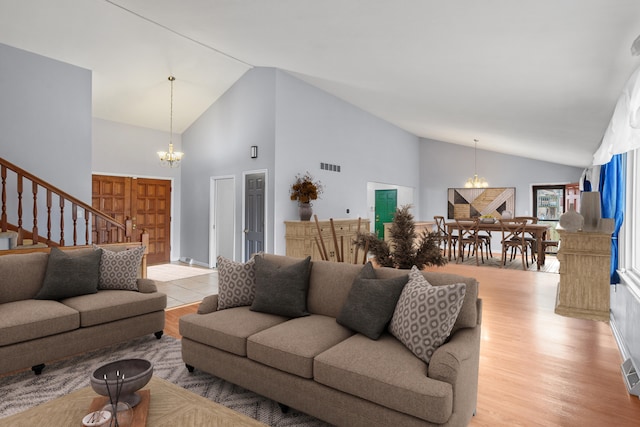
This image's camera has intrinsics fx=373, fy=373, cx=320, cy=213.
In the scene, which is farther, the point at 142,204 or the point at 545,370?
the point at 142,204

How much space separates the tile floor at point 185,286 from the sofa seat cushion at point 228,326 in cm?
218

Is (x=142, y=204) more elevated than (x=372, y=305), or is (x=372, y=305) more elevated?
(x=142, y=204)

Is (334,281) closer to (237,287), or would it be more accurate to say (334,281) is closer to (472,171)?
(237,287)

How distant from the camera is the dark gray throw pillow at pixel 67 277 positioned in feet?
10.6

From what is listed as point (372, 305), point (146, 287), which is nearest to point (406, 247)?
point (372, 305)

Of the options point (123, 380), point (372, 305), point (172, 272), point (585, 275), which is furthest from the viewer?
point (172, 272)

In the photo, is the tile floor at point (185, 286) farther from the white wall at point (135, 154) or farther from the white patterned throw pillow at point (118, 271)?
the white wall at point (135, 154)

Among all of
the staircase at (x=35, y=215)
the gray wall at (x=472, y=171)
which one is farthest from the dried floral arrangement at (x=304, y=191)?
the gray wall at (x=472, y=171)

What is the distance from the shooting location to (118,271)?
3598 mm

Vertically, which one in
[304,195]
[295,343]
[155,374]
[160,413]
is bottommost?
[155,374]

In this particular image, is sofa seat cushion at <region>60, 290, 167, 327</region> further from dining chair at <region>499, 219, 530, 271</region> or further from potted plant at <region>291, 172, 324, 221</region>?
dining chair at <region>499, 219, 530, 271</region>

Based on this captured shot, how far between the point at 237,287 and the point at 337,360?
1264mm

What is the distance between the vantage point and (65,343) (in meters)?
2.92

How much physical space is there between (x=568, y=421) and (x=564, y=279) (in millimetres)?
2525
